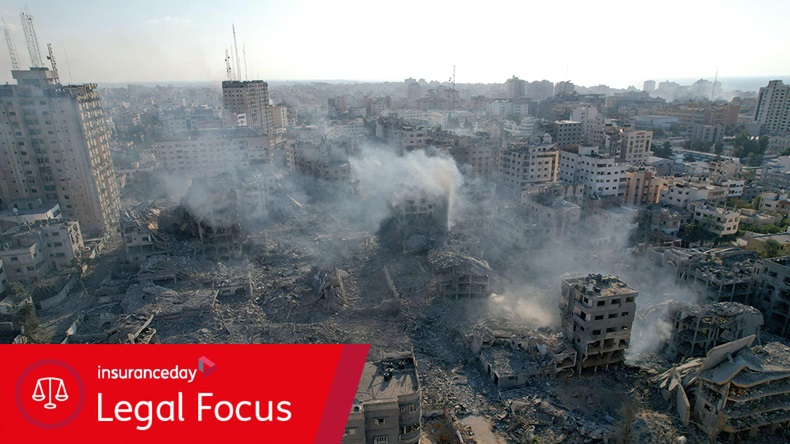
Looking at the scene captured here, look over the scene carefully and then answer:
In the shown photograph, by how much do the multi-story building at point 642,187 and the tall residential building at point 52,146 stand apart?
29596 mm

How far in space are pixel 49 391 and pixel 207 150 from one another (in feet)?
109

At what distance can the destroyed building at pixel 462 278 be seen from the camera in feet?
59.8

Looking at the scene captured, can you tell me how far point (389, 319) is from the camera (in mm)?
16984

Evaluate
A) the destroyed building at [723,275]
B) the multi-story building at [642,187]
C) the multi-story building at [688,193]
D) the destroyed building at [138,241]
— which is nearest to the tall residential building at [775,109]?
the multi-story building at [688,193]

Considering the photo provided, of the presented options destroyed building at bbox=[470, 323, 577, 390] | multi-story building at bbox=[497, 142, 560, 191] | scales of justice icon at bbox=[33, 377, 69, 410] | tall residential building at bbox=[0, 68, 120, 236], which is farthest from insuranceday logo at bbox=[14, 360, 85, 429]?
multi-story building at bbox=[497, 142, 560, 191]

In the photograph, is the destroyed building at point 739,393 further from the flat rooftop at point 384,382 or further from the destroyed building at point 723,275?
the flat rooftop at point 384,382

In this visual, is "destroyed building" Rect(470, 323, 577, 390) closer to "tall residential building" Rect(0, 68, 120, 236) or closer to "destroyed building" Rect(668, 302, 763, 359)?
"destroyed building" Rect(668, 302, 763, 359)

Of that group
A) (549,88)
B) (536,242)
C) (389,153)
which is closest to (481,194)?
(536,242)

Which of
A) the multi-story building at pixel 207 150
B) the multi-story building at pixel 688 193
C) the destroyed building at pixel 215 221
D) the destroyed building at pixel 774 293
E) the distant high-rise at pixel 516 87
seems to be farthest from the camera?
the distant high-rise at pixel 516 87

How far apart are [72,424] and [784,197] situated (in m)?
32.9

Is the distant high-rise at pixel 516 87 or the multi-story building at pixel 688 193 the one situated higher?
the distant high-rise at pixel 516 87

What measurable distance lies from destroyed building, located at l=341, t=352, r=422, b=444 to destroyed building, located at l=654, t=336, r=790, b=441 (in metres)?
7.35

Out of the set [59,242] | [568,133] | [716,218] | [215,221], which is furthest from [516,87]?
[59,242]

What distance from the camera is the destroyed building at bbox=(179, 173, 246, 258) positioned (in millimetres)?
22062
